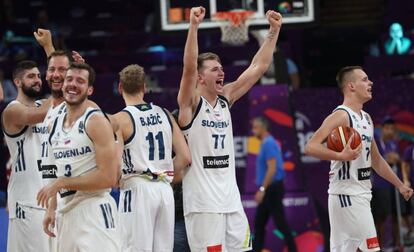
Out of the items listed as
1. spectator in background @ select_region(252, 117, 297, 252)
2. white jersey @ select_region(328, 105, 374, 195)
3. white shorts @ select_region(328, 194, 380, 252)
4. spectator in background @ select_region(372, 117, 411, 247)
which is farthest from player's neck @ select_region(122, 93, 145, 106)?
spectator in background @ select_region(372, 117, 411, 247)

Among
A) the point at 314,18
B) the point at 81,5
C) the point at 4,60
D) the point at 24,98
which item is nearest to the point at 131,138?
the point at 24,98

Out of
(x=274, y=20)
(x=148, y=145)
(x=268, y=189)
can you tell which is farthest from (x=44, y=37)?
(x=268, y=189)

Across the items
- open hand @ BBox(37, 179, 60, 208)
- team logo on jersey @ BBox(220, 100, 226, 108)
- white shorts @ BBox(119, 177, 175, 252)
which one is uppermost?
team logo on jersey @ BBox(220, 100, 226, 108)

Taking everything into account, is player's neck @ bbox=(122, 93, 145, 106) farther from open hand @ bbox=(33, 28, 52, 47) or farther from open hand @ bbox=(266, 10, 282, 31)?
open hand @ bbox=(266, 10, 282, 31)

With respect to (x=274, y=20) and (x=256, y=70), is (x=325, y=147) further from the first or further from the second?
(x=274, y=20)

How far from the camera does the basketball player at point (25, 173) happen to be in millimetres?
9812

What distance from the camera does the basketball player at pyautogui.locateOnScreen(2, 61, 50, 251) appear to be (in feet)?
32.2

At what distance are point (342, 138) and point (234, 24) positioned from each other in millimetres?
4954

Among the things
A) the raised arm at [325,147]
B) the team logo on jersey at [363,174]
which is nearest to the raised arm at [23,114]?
the raised arm at [325,147]

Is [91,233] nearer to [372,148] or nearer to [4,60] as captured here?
[372,148]

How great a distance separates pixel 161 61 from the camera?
1889 cm

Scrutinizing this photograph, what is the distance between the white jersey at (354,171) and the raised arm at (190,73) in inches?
66.5

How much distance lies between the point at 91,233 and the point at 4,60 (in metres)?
12.4

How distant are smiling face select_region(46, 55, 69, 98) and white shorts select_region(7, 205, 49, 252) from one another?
134 centimetres
